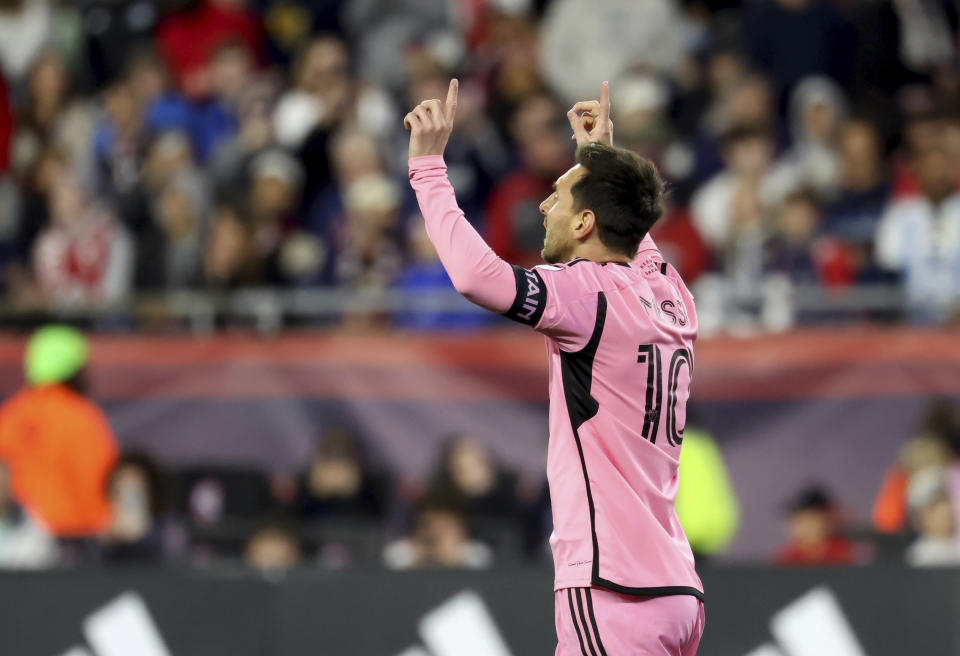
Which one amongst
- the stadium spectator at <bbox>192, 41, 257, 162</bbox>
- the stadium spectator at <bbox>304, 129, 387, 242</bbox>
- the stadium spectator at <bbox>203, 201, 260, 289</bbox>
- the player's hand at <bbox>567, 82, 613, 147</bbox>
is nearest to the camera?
the player's hand at <bbox>567, 82, 613, 147</bbox>

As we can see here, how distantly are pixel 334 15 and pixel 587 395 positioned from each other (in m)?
9.13

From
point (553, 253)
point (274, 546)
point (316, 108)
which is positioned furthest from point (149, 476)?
point (553, 253)

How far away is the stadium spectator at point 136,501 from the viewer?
9.70 meters

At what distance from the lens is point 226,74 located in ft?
42.4

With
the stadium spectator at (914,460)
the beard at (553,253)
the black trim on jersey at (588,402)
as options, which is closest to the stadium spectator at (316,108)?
the stadium spectator at (914,460)

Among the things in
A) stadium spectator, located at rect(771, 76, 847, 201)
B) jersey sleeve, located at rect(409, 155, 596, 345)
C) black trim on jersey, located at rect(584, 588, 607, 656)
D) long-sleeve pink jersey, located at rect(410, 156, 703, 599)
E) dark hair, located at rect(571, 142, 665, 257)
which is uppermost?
stadium spectator, located at rect(771, 76, 847, 201)

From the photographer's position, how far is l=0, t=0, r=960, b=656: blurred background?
26.6 ft

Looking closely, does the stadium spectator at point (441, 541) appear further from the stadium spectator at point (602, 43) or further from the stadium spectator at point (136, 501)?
the stadium spectator at point (602, 43)

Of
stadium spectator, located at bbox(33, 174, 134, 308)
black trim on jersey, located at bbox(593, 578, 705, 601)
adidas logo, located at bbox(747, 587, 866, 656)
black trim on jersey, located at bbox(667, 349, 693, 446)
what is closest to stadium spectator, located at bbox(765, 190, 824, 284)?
adidas logo, located at bbox(747, 587, 866, 656)

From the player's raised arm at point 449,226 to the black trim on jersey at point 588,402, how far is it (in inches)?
11.9

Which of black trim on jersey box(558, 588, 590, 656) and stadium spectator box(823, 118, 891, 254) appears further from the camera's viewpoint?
stadium spectator box(823, 118, 891, 254)

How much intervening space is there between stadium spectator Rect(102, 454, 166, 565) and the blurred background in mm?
28

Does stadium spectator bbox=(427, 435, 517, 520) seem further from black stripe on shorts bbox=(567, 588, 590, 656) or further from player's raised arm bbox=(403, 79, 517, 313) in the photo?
player's raised arm bbox=(403, 79, 517, 313)

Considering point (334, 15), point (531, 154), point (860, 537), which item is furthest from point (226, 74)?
point (860, 537)
